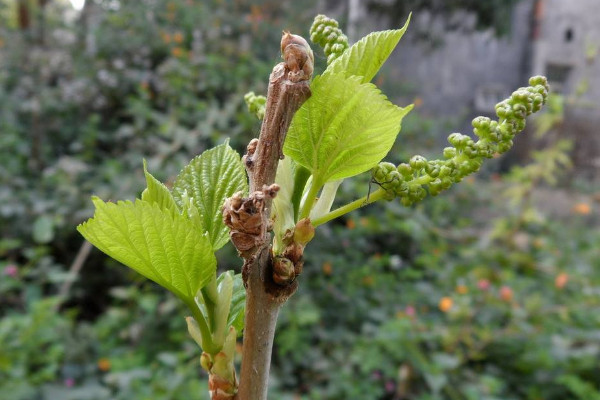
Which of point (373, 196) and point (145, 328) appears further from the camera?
point (145, 328)

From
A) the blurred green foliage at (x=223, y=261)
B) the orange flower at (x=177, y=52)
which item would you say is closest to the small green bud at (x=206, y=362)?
the blurred green foliage at (x=223, y=261)

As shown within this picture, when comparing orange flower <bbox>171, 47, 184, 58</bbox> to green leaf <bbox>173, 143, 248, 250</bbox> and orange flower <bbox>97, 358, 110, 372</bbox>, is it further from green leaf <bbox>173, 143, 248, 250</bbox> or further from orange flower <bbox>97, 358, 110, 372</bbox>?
green leaf <bbox>173, 143, 248, 250</bbox>

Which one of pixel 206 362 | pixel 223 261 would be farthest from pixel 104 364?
pixel 206 362

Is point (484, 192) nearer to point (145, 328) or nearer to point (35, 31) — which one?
point (145, 328)

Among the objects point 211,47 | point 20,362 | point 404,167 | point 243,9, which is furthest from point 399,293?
point 243,9

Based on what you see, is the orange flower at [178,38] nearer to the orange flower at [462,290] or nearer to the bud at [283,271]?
the orange flower at [462,290]

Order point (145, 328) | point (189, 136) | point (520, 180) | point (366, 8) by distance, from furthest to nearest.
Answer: point (366, 8)
point (520, 180)
point (189, 136)
point (145, 328)

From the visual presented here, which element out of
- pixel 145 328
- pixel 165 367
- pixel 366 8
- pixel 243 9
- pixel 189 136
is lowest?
pixel 165 367

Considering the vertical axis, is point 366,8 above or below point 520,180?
above
